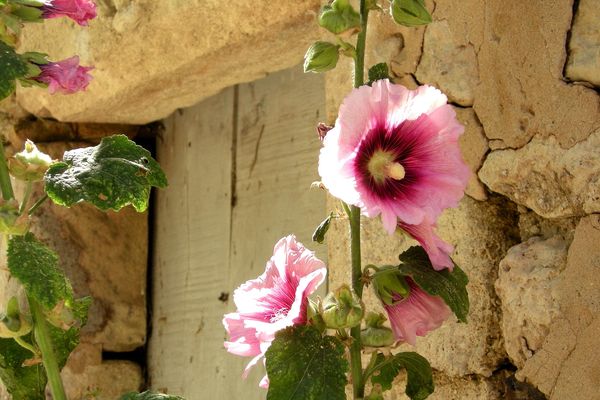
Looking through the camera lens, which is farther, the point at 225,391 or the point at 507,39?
the point at 225,391

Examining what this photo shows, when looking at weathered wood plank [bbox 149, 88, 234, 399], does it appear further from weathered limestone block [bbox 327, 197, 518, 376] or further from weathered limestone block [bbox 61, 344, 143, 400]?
weathered limestone block [bbox 327, 197, 518, 376]

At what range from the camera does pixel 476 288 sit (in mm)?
1420

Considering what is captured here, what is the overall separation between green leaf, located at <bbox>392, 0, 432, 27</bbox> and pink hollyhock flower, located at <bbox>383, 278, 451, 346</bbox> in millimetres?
269

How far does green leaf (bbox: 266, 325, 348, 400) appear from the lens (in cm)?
105

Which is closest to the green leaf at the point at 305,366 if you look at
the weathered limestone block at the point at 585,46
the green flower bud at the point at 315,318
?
the green flower bud at the point at 315,318

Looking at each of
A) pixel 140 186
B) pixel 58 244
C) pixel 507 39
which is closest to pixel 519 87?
pixel 507 39

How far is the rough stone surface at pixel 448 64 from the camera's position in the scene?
57.2 inches

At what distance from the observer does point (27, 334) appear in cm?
124

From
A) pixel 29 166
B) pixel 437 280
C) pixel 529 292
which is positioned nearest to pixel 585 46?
pixel 529 292

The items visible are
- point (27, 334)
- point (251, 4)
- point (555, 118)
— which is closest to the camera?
point (27, 334)

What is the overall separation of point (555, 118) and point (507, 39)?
0.13 metres

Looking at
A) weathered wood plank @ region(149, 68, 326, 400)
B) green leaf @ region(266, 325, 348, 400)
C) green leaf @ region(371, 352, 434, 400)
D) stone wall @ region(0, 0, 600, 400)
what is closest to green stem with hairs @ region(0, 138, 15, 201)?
green leaf @ region(266, 325, 348, 400)

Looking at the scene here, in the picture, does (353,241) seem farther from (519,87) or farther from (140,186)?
(519,87)

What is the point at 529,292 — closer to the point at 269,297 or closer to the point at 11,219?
the point at 269,297
